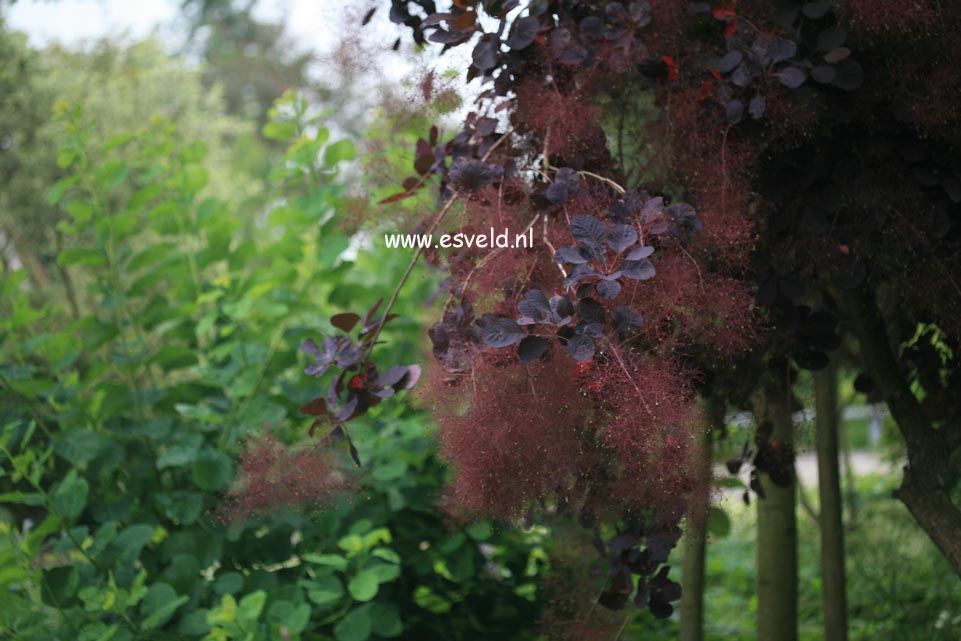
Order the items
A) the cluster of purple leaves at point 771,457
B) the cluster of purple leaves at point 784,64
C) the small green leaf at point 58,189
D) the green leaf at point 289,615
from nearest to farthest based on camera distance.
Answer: the cluster of purple leaves at point 784,64 < the cluster of purple leaves at point 771,457 < the green leaf at point 289,615 < the small green leaf at point 58,189

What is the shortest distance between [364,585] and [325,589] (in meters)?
0.11

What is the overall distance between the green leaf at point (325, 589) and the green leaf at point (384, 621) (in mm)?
117

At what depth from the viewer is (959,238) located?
1.57 metres

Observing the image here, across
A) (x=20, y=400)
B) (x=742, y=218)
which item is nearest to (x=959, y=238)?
(x=742, y=218)

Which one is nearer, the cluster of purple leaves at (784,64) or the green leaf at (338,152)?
the cluster of purple leaves at (784,64)

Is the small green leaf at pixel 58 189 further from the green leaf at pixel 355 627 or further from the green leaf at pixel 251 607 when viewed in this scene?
the green leaf at pixel 355 627

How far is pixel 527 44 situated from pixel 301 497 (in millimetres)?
807

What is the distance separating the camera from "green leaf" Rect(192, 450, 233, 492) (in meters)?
2.26

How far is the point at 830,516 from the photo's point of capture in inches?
90.0

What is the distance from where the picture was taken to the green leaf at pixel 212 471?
7.42 ft

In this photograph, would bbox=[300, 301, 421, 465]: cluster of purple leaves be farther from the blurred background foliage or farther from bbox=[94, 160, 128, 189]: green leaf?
bbox=[94, 160, 128, 189]: green leaf

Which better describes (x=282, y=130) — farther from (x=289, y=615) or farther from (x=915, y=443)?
(x=915, y=443)

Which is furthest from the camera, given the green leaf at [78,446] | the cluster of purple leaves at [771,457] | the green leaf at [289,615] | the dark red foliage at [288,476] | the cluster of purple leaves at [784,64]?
the green leaf at [78,446]

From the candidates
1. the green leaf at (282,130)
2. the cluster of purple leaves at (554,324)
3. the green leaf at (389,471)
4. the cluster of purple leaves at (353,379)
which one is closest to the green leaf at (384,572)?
the green leaf at (389,471)
